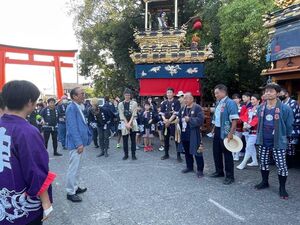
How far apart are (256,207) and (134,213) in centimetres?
175

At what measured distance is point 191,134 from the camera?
623 centimetres

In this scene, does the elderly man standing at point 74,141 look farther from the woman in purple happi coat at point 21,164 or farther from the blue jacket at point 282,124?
the blue jacket at point 282,124

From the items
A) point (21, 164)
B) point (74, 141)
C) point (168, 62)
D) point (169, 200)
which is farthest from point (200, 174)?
point (168, 62)

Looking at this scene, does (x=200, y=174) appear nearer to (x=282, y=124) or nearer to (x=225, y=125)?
(x=225, y=125)

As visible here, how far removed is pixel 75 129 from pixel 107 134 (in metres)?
3.98

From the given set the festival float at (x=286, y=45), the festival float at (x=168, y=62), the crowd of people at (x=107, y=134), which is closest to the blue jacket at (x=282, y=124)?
the crowd of people at (x=107, y=134)

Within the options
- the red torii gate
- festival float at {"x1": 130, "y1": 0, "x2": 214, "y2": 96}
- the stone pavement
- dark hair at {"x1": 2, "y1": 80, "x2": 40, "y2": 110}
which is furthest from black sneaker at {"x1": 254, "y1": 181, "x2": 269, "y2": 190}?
→ the red torii gate

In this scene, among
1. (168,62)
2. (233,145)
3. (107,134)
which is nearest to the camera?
(233,145)

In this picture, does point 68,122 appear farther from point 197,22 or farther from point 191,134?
point 197,22

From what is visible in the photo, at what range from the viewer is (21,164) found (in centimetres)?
208

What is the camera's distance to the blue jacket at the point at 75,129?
474 cm

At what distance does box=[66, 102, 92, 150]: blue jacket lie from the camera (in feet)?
15.5

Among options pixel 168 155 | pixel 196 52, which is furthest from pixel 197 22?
pixel 168 155

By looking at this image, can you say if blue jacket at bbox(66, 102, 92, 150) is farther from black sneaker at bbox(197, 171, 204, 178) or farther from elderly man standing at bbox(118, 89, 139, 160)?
elderly man standing at bbox(118, 89, 139, 160)
